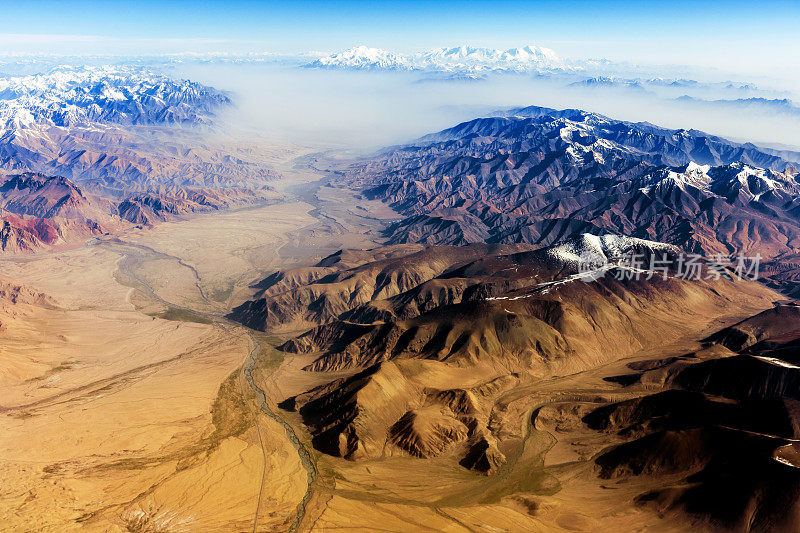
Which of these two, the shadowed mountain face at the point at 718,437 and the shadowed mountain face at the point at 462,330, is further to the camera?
the shadowed mountain face at the point at 462,330

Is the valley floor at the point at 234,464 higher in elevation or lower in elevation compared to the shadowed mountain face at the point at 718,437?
lower

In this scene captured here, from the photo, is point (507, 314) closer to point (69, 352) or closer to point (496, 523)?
point (496, 523)

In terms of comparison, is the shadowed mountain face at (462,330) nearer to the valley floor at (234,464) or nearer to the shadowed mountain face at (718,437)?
the valley floor at (234,464)

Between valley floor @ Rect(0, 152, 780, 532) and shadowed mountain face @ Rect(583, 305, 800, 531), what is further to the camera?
valley floor @ Rect(0, 152, 780, 532)

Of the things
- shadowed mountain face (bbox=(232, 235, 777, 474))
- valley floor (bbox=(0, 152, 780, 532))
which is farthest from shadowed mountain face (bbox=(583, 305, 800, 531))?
shadowed mountain face (bbox=(232, 235, 777, 474))

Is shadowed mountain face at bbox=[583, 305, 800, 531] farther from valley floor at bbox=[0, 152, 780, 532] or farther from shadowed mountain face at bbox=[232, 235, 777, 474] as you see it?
shadowed mountain face at bbox=[232, 235, 777, 474]

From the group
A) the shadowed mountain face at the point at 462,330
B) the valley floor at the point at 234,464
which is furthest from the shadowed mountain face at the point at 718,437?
the shadowed mountain face at the point at 462,330

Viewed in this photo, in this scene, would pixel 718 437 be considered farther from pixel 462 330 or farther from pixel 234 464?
pixel 234 464
